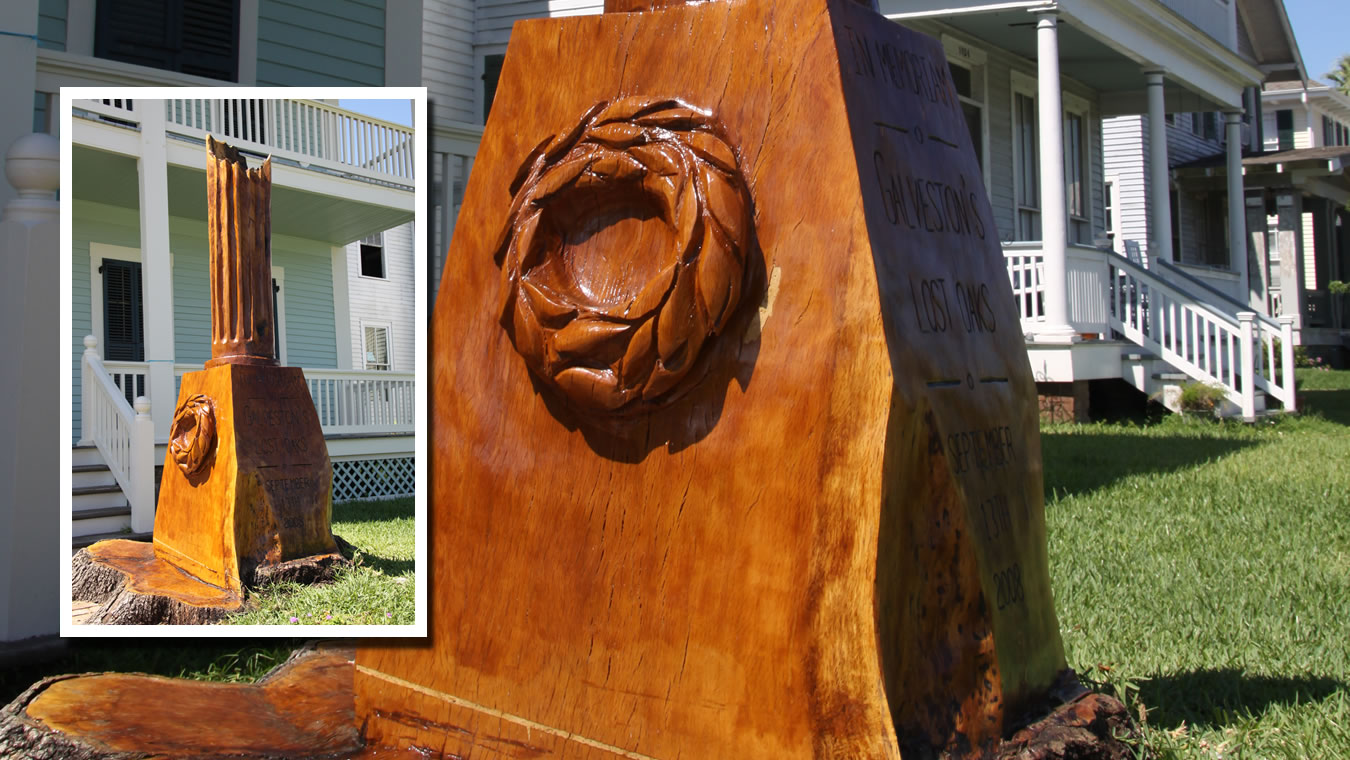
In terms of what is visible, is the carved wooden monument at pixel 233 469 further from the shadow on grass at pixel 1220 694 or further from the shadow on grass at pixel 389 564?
the shadow on grass at pixel 1220 694

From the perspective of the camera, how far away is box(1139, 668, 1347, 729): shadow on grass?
9.62ft

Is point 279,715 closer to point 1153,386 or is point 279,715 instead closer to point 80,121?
point 80,121

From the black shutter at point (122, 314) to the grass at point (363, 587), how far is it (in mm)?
659

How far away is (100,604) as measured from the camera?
3.07 meters

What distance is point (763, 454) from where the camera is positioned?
194cm

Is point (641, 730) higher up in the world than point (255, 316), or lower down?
lower down

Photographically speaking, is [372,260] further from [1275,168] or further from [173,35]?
[1275,168]

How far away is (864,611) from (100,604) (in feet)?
7.37

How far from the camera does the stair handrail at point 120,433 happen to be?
117 inches

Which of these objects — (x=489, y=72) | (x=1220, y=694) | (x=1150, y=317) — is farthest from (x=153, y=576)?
(x=1150, y=317)

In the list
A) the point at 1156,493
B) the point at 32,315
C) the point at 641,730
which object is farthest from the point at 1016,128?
the point at 641,730

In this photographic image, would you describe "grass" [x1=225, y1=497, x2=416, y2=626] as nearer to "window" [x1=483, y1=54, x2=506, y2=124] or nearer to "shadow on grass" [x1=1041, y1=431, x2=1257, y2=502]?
"shadow on grass" [x1=1041, y1=431, x2=1257, y2=502]

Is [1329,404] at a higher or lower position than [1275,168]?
lower

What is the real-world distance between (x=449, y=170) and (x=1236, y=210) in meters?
13.8
